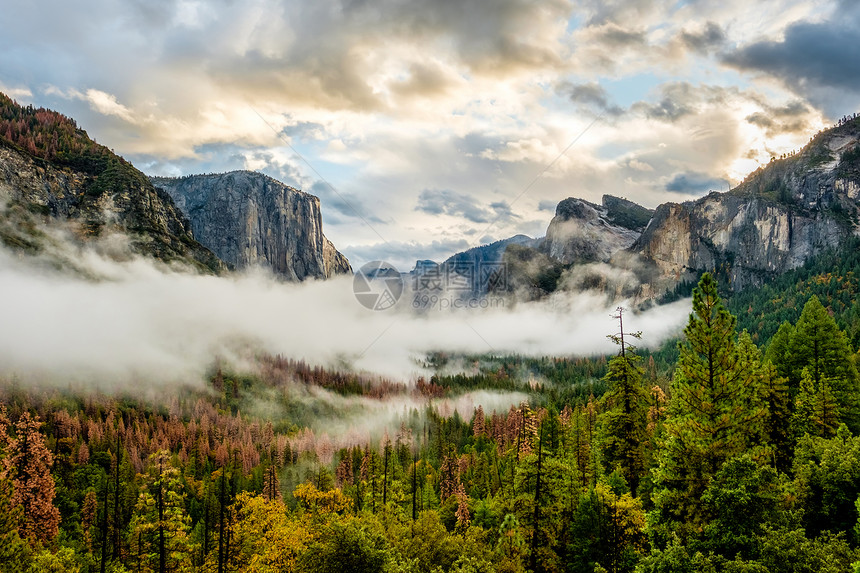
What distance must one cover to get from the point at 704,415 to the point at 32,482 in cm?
5420

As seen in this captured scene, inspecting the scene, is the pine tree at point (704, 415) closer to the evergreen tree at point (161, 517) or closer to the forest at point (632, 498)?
the forest at point (632, 498)

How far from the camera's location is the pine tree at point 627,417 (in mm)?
34812

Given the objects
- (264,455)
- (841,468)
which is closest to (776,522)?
(841,468)

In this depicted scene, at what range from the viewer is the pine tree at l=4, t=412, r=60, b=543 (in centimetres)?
3947

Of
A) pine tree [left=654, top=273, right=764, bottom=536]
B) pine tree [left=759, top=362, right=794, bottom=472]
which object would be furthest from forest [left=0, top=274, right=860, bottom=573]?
pine tree [left=759, top=362, right=794, bottom=472]

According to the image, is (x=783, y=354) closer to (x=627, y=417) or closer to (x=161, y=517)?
(x=627, y=417)

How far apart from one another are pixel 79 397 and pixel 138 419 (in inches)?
1073

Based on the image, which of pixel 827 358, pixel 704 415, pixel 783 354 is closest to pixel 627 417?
pixel 704 415

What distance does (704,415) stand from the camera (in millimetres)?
24391

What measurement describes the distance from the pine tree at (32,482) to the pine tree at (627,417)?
1879 inches

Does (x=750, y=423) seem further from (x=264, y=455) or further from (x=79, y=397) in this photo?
(x=79, y=397)

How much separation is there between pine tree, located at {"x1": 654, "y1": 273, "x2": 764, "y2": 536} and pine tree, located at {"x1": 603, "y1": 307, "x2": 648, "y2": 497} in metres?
8.55

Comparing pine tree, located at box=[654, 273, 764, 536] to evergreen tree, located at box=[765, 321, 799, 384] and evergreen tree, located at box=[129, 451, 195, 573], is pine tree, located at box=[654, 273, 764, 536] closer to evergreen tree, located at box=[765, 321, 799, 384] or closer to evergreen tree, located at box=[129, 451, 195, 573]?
evergreen tree, located at box=[765, 321, 799, 384]

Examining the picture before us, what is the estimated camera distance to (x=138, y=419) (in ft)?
565
